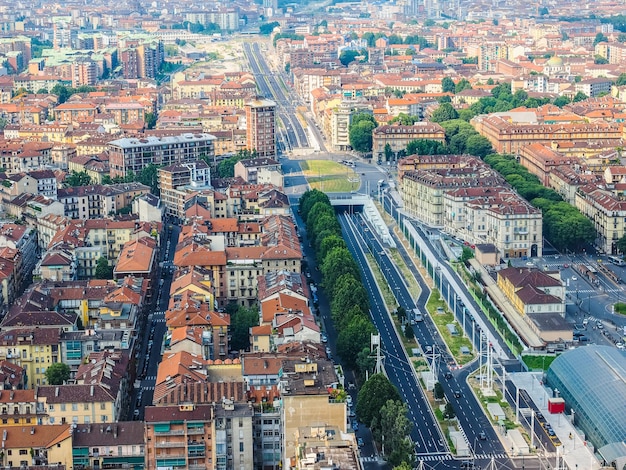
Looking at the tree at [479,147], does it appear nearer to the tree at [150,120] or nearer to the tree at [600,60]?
the tree at [150,120]

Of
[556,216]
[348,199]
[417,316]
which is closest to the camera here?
[417,316]

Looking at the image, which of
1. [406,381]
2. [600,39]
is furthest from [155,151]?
[600,39]

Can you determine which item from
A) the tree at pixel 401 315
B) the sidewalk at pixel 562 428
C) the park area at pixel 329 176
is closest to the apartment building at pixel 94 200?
the park area at pixel 329 176

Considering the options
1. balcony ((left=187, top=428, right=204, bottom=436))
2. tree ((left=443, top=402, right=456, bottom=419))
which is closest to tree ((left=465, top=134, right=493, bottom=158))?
tree ((left=443, top=402, right=456, bottom=419))

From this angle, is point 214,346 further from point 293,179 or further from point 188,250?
point 293,179

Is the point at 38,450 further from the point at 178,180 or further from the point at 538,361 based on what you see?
the point at 178,180

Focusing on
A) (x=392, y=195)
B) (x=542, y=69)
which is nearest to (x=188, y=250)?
(x=392, y=195)

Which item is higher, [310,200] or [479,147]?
[479,147]
